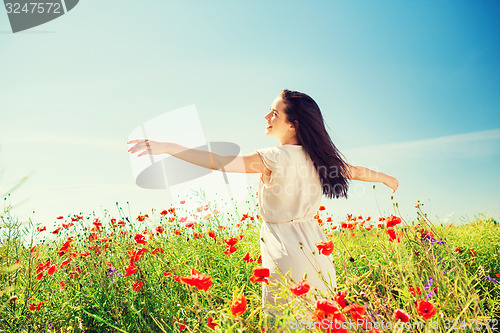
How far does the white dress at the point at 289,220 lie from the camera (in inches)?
86.4

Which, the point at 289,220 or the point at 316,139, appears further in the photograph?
the point at 316,139

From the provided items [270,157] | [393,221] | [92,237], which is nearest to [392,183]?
[393,221]

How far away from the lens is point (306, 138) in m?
2.56

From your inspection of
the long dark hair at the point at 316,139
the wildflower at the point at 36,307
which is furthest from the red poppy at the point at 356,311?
the wildflower at the point at 36,307

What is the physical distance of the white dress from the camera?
2.20 metres

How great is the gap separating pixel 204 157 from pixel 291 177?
0.64 meters

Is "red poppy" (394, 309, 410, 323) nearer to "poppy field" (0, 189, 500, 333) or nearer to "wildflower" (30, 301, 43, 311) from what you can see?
"poppy field" (0, 189, 500, 333)

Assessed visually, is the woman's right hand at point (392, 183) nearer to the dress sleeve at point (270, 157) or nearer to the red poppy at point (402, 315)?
the dress sleeve at point (270, 157)

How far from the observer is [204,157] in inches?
80.7

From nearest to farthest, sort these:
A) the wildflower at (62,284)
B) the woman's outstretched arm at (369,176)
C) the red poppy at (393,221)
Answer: the red poppy at (393,221) < the woman's outstretched arm at (369,176) < the wildflower at (62,284)

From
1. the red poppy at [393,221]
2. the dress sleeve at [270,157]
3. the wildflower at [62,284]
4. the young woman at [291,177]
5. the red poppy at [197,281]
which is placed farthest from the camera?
the wildflower at [62,284]

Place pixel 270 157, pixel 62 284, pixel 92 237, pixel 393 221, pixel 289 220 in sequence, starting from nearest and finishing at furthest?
pixel 393 221 < pixel 270 157 < pixel 289 220 < pixel 62 284 < pixel 92 237

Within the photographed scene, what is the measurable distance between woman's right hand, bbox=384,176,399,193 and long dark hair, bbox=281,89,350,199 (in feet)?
1.68

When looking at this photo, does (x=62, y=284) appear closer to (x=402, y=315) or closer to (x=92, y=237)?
(x=92, y=237)
